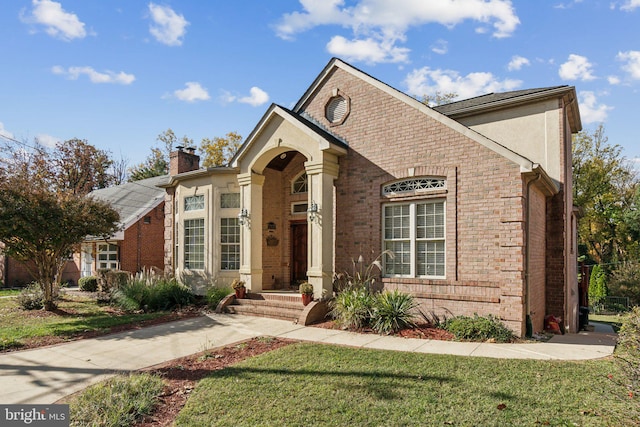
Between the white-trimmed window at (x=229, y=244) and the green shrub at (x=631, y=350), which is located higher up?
the white-trimmed window at (x=229, y=244)

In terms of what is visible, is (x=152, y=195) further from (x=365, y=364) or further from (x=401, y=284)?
(x=365, y=364)

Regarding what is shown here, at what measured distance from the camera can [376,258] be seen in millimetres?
10375

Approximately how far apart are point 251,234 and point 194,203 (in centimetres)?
330

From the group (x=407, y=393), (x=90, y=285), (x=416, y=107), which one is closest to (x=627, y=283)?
(x=416, y=107)

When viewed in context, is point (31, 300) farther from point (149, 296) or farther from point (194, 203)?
→ point (194, 203)

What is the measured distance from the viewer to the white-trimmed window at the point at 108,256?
2161 cm

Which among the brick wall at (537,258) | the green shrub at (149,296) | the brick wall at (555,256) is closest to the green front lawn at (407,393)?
the brick wall at (537,258)

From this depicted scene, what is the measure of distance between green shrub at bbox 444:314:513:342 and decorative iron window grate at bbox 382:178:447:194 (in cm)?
310

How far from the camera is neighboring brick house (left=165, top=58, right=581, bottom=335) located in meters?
8.77

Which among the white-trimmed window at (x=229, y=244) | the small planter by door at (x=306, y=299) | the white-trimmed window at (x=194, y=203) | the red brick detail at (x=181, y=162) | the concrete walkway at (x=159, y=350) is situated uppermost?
the red brick detail at (x=181, y=162)

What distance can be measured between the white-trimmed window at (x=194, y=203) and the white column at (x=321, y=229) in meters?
4.81

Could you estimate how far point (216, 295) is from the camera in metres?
12.3

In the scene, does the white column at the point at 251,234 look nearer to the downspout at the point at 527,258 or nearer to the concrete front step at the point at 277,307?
the concrete front step at the point at 277,307

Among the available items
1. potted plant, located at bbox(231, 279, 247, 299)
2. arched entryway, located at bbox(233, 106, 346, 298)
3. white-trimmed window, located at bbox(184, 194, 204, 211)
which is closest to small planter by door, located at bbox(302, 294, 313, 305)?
arched entryway, located at bbox(233, 106, 346, 298)
